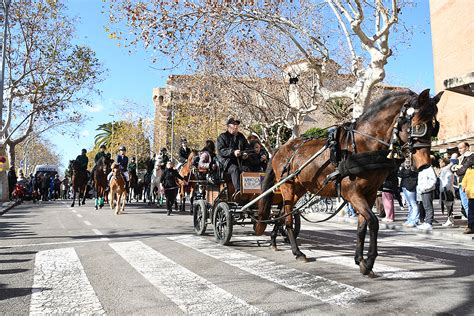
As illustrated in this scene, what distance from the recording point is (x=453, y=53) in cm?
3700

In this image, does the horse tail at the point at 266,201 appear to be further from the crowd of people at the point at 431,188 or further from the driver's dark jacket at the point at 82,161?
the driver's dark jacket at the point at 82,161

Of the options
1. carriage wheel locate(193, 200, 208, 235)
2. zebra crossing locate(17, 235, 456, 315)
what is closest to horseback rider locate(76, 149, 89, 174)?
carriage wheel locate(193, 200, 208, 235)

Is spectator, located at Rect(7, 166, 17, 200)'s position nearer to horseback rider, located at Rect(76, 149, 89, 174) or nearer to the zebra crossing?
horseback rider, located at Rect(76, 149, 89, 174)

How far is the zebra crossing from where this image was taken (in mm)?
4301

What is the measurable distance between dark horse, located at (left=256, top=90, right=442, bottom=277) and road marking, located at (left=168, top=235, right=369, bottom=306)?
596 mm

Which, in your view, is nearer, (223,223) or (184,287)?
(184,287)

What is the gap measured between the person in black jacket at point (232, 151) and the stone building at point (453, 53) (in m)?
29.0

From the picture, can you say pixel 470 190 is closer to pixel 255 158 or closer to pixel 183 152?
pixel 255 158

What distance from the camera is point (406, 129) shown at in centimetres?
506

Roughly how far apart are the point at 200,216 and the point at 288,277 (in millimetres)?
4390

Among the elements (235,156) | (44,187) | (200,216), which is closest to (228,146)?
(235,156)

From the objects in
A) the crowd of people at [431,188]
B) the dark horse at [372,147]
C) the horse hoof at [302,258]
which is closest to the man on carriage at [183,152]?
the crowd of people at [431,188]

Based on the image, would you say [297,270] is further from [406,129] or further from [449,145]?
[449,145]

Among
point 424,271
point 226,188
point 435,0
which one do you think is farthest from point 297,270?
point 435,0
